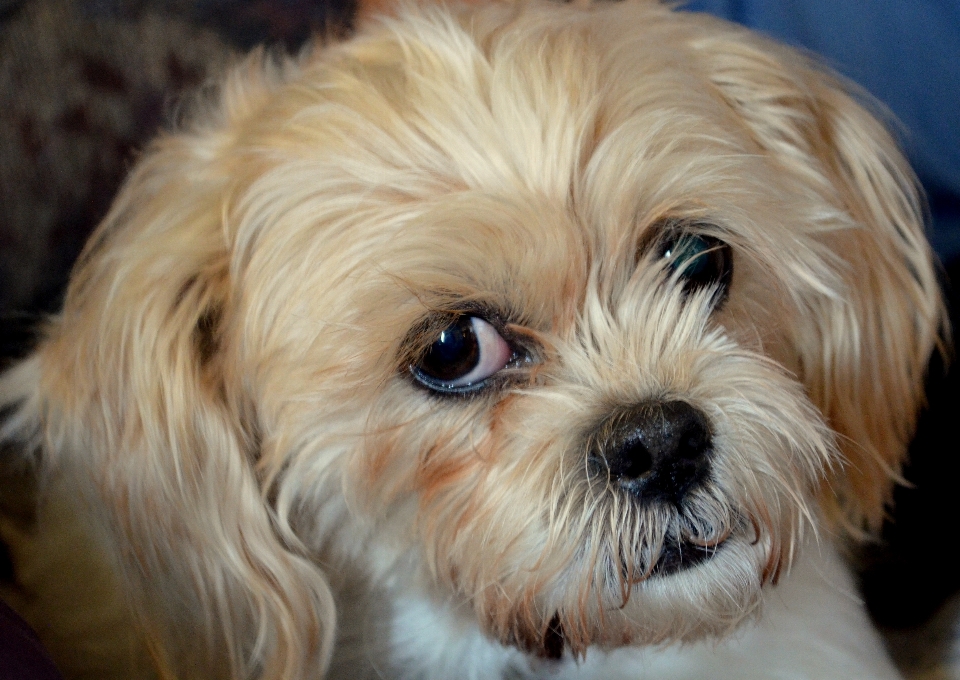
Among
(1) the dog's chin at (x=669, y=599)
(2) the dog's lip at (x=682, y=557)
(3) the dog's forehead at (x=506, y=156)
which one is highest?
(3) the dog's forehead at (x=506, y=156)

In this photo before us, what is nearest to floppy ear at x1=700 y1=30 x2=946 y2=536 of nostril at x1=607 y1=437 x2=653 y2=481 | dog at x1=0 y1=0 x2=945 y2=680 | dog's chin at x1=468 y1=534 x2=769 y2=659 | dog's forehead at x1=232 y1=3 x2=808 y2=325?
dog at x1=0 y1=0 x2=945 y2=680

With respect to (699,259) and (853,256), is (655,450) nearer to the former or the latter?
(699,259)

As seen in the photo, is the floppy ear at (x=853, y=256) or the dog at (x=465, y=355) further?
the floppy ear at (x=853, y=256)

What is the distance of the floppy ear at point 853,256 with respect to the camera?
0.99 metres

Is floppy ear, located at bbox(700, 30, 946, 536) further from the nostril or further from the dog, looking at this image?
the nostril

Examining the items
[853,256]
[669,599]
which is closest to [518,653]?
[669,599]

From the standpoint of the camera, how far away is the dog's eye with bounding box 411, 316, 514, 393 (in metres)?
0.83

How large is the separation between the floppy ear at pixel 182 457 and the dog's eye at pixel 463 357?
0.69 feet

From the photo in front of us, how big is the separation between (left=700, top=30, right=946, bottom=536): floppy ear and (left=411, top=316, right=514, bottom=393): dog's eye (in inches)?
15.2

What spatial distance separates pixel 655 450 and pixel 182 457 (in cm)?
45

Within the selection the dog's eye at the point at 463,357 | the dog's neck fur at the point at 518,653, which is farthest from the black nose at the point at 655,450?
the dog's neck fur at the point at 518,653

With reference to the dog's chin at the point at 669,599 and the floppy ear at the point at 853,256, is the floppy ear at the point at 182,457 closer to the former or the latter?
the dog's chin at the point at 669,599

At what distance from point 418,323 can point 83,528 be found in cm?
55

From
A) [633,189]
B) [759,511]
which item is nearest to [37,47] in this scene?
[633,189]
